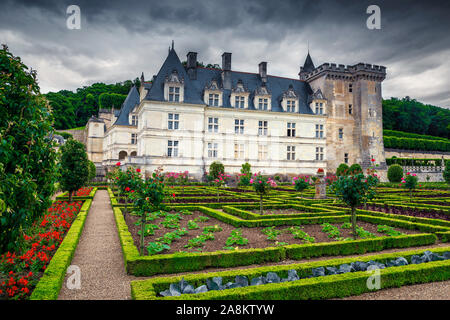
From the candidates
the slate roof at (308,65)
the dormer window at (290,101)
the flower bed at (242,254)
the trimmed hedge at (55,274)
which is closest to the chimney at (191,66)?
the dormer window at (290,101)

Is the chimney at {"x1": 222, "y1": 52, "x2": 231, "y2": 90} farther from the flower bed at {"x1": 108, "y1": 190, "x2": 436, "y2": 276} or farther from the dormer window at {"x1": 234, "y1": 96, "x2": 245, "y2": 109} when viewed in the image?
the flower bed at {"x1": 108, "y1": 190, "x2": 436, "y2": 276}

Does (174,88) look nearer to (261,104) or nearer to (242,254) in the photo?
(261,104)

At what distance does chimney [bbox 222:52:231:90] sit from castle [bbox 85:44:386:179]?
11cm

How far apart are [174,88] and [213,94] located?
14.0 ft

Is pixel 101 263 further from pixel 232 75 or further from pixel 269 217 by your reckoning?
pixel 232 75

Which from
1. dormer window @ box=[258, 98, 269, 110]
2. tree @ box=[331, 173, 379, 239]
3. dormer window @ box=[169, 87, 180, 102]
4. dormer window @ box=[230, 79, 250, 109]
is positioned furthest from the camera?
dormer window @ box=[258, 98, 269, 110]

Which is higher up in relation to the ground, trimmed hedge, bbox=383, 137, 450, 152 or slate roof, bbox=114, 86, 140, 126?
slate roof, bbox=114, 86, 140, 126

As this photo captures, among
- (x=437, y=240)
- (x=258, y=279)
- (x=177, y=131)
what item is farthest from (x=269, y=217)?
(x=177, y=131)

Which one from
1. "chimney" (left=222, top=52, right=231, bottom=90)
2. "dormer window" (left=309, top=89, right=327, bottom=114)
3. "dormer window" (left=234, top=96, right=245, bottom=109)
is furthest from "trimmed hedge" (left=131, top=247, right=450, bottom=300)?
"dormer window" (left=309, top=89, right=327, bottom=114)

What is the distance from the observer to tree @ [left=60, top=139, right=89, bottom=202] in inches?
569

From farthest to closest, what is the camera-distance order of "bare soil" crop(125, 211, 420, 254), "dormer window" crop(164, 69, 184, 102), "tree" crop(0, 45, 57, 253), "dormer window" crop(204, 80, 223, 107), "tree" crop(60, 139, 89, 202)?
"dormer window" crop(204, 80, 223, 107), "dormer window" crop(164, 69, 184, 102), "tree" crop(60, 139, 89, 202), "bare soil" crop(125, 211, 420, 254), "tree" crop(0, 45, 57, 253)

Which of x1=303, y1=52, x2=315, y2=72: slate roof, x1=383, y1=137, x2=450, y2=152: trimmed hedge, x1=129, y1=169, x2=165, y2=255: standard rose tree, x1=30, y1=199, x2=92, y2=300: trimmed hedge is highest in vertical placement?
x1=303, y1=52, x2=315, y2=72: slate roof

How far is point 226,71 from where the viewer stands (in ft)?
109
